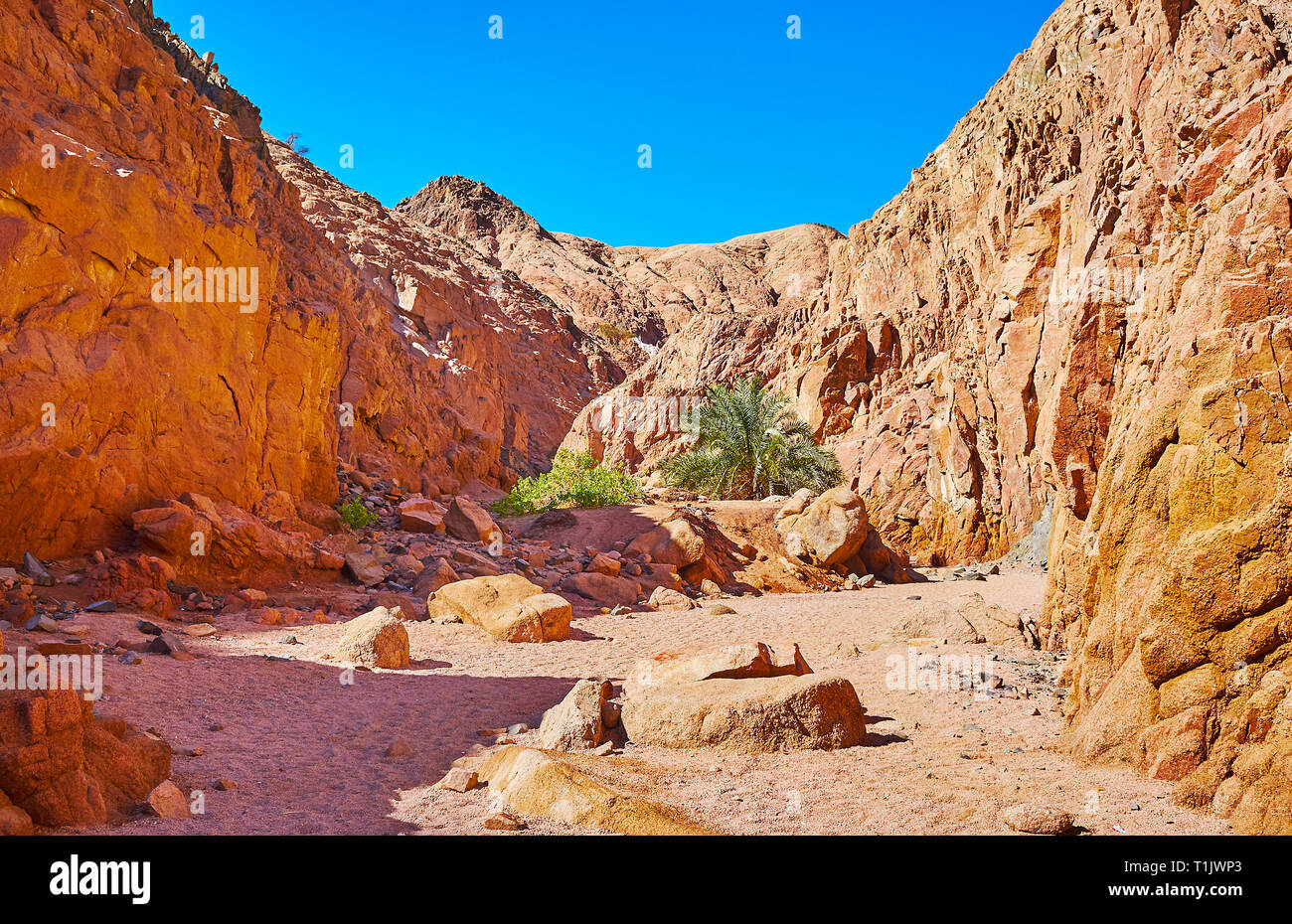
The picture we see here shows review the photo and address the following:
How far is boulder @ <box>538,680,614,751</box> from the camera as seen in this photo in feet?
18.3

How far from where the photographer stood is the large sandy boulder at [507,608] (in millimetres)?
9852

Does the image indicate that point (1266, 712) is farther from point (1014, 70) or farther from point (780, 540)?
point (1014, 70)

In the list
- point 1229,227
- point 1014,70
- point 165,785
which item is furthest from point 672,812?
point 1014,70

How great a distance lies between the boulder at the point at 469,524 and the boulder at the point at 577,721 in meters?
9.96

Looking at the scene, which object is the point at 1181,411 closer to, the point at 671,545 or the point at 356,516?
the point at 671,545

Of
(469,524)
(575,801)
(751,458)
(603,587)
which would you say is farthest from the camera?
(751,458)

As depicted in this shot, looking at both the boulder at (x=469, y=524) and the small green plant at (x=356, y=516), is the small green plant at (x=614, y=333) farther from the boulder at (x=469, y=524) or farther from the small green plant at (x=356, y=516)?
the small green plant at (x=356, y=516)

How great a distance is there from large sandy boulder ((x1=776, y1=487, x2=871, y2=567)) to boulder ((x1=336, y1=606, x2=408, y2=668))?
11218 mm

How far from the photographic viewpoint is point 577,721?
565cm

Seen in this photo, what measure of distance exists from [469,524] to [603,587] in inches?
160

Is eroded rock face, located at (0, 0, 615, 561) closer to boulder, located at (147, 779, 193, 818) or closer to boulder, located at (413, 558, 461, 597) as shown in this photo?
boulder, located at (413, 558, 461, 597)

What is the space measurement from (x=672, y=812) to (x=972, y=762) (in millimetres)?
2272

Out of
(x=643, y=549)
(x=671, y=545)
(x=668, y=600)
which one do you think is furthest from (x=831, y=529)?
(x=668, y=600)
